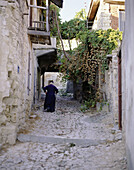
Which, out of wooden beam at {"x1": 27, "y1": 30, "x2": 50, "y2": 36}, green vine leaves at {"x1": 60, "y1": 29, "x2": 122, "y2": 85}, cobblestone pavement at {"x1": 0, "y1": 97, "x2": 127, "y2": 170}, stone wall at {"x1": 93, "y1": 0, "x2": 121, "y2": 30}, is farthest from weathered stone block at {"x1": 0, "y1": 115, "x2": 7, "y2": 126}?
stone wall at {"x1": 93, "y1": 0, "x2": 121, "y2": 30}

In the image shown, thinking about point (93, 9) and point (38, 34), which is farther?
point (93, 9)

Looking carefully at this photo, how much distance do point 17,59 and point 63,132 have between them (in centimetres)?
231

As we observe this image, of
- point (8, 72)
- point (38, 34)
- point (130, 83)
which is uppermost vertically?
point (38, 34)

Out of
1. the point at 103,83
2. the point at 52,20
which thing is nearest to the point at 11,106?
the point at 103,83

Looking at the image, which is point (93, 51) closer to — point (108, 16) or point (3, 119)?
point (108, 16)

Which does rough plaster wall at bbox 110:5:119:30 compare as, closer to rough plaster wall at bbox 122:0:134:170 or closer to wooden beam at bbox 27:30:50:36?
wooden beam at bbox 27:30:50:36

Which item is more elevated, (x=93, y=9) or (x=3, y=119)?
(x=93, y=9)

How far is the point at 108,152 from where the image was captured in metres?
4.25

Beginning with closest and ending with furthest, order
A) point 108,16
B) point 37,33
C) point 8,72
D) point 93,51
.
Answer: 1. point 8,72
2. point 37,33
3. point 93,51
4. point 108,16


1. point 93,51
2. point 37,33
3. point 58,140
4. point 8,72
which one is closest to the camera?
point 8,72

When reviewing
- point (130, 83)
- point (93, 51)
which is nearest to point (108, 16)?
point (93, 51)

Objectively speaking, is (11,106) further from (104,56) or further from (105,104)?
(104,56)

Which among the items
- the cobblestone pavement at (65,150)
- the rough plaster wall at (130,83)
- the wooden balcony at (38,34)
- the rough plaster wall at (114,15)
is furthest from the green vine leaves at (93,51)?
the rough plaster wall at (130,83)

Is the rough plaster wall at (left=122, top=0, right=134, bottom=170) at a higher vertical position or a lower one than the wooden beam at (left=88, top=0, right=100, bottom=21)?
lower
